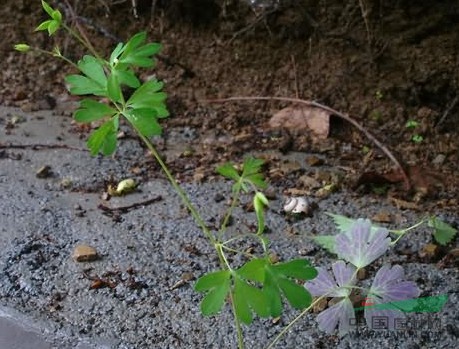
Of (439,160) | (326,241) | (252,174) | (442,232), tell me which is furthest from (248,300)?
(439,160)

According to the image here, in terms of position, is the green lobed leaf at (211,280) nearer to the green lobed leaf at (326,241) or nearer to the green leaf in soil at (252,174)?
the green leaf in soil at (252,174)

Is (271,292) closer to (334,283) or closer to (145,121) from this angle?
(334,283)

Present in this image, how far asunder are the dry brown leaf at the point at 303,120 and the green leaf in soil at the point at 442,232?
54 cm

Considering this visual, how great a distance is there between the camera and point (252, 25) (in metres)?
2.26

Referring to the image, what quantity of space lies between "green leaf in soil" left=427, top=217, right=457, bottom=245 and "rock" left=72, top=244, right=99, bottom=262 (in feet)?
2.22

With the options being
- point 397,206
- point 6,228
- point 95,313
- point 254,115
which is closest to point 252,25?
point 254,115

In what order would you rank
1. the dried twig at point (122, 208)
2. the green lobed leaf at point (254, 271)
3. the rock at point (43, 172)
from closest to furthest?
the green lobed leaf at point (254, 271) → the dried twig at point (122, 208) → the rock at point (43, 172)

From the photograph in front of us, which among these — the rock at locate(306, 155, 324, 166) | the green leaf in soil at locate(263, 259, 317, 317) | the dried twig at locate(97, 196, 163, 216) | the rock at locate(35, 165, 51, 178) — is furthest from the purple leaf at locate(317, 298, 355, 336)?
the rock at locate(35, 165, 51, 178)

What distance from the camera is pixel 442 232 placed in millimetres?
1561

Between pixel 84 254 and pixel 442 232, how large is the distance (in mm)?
714

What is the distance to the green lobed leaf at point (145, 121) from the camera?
1.09 m

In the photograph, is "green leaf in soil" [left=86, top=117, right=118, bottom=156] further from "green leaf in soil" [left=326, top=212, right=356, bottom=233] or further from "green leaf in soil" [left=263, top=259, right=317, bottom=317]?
"green leaf in soil" [left=326, top=212, right=356, bottom=233]

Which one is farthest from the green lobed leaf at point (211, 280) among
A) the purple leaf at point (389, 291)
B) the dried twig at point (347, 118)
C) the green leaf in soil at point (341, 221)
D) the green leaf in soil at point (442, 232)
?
the dried twig at point (347, 118)

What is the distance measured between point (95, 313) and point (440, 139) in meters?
1.06
